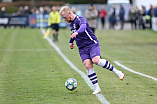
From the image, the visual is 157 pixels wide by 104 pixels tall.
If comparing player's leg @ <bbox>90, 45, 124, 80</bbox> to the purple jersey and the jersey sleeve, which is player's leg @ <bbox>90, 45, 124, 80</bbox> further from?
the jersey sleeve

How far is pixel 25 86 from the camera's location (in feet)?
31.7

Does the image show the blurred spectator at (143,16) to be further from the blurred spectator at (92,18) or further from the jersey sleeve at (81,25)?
the jersey sleeve at (81,25)

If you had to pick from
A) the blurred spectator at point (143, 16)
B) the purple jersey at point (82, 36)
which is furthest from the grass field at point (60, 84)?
the blurred spectator at point (143, 16)

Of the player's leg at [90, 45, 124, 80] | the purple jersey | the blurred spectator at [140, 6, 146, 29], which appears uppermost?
the purple jersey

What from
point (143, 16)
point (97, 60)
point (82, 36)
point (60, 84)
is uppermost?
point (82, 36)

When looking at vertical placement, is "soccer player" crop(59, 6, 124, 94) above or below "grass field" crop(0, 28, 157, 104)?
above

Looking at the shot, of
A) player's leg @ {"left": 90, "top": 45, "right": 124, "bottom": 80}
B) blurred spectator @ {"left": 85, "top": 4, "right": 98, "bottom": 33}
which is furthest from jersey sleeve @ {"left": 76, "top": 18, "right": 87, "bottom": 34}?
blurred spectator @ {"left": 85, "top": 4, "right": 98, "bottom": 33}

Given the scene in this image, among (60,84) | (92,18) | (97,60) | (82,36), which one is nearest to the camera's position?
(97,60)

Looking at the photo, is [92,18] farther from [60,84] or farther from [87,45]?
[87,45]

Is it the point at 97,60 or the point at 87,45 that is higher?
the point at 87,45

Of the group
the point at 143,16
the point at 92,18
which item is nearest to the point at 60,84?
the point at 92,18

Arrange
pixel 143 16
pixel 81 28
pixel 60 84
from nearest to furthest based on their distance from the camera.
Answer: pixel 81 28
pixel 60 84
pixel 143 16

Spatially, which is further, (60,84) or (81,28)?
(60,84)

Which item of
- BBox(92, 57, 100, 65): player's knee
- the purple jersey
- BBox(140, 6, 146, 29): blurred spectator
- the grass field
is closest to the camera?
the grass field
